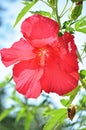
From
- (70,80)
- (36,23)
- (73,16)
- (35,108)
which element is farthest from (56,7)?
(35,108)

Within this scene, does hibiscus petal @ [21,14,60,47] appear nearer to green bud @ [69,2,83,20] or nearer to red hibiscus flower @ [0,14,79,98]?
red hibiscus flower @ [0,14,79,98]

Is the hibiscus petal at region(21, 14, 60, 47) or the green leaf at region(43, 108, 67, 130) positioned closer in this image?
the hibiscus petal at region(21, 14, 60, 47)

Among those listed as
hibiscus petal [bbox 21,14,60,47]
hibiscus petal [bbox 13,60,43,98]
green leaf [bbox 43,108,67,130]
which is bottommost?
→ green leaf [bbox 43,108,67,130]

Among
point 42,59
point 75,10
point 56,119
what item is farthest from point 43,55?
point 56,119

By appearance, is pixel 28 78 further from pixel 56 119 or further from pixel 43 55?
pixel 56 119

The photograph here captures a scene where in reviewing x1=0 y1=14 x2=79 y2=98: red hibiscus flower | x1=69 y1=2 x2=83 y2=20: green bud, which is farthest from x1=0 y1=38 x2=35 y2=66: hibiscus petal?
x1=69 y1=2 x2=83 y2=20: green bud
